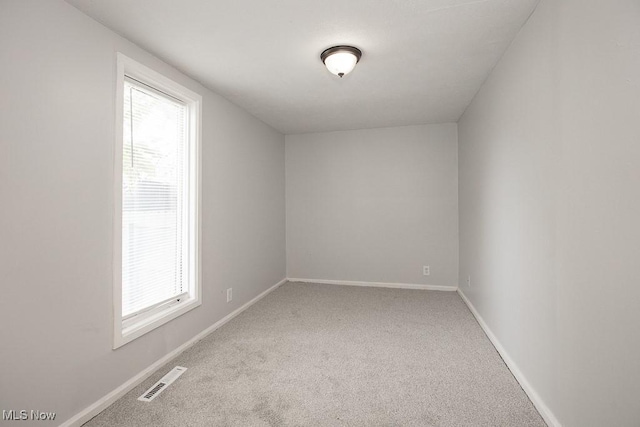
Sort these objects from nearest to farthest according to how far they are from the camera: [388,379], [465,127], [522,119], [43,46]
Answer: [43,46]
[522,119]
[388,379]
[465,127]

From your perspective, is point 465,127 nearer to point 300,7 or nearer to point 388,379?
point 300,7

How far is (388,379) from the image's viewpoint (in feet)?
7.20

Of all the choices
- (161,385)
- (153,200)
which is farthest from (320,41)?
(161,385)

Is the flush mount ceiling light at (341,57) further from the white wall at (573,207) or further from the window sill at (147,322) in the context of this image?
the window sill at (147,322)

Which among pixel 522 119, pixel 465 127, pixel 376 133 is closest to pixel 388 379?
pixel 522 119

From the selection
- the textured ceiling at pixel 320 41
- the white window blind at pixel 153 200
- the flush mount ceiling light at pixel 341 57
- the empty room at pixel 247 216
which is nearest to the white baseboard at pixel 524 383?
the empty room at pixel 247 216

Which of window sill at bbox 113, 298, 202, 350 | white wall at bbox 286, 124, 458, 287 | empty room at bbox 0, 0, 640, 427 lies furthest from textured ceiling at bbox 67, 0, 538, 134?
window sill at bbox 113, 298, 202, 350

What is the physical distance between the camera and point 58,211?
1691 millimetres

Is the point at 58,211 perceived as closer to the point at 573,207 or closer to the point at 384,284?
the point at 573,207

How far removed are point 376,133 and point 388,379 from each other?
3.56 meters

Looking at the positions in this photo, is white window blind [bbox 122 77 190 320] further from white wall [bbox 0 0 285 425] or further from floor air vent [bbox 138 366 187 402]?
floor air vent [bbox 138 366 187 402]

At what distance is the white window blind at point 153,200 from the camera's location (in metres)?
2.21

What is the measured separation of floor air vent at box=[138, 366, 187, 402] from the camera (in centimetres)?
201

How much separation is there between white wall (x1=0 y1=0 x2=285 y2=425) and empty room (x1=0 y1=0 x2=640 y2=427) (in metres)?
0.01
